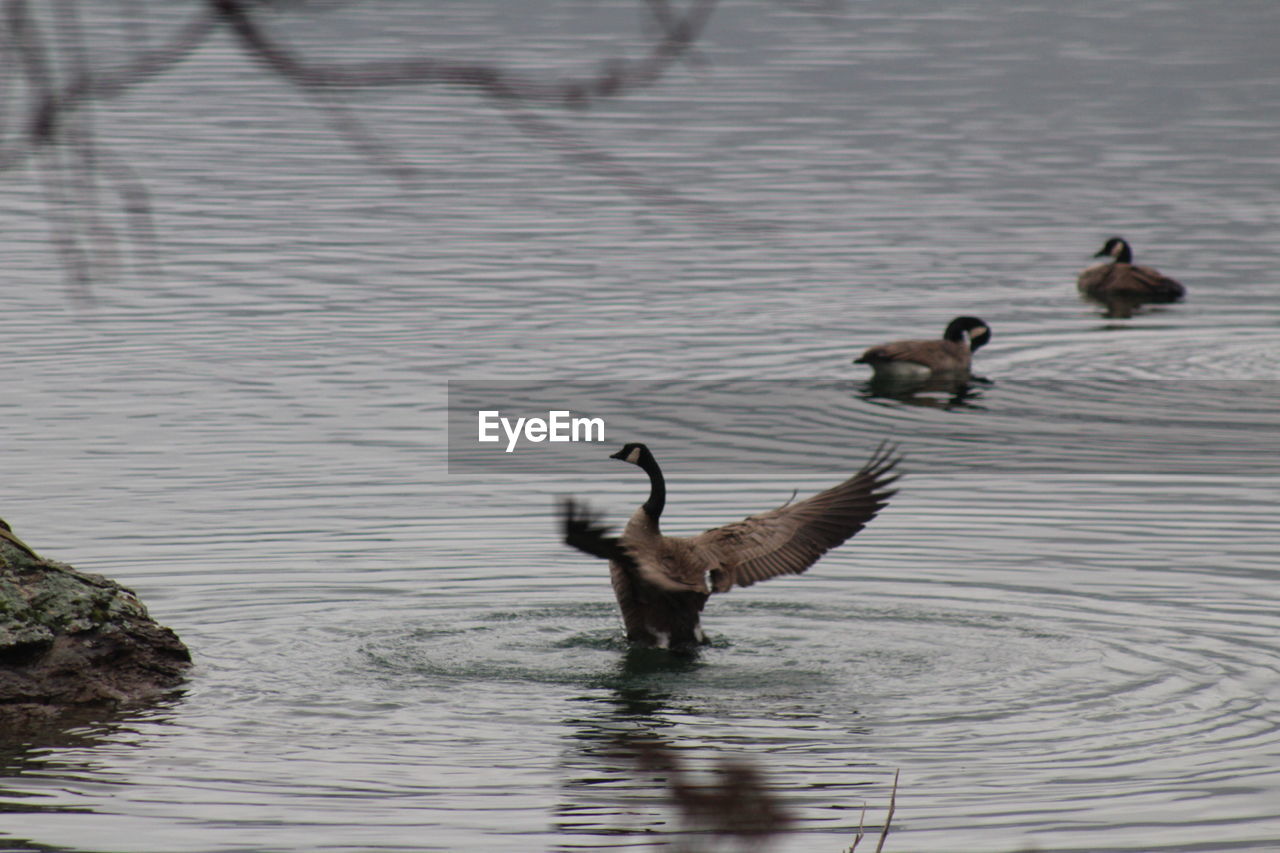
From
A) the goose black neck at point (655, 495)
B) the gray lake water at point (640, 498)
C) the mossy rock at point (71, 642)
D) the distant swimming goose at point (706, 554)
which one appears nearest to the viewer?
the gray lake water at point (640, 498)

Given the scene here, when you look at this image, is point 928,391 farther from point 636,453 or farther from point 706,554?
point 706,554

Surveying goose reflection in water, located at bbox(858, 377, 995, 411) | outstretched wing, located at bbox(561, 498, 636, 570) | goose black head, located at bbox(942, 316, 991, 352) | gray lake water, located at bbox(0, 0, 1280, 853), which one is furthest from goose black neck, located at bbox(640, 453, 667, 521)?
goose black head, located at bbox(942, 316, 991, 352)

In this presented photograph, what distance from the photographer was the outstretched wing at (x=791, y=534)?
1170 centimetres

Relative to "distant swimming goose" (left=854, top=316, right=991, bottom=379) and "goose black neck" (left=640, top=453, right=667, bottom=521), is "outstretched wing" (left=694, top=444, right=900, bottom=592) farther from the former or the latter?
"distant swimming goose" (left=854, top=316, right=991, bottom=379)

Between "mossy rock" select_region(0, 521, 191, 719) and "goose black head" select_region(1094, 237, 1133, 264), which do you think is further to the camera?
"goose black head" select_region(1094, 237, 1133, 264)

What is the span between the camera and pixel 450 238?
29.0 metres

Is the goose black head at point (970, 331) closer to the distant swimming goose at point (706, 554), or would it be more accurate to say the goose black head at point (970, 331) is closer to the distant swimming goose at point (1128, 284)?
the distant swimming goose at point (1128, 284)

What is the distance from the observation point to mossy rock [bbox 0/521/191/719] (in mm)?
10156

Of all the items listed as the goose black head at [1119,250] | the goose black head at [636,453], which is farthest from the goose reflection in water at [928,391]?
the goose black head at [636,453]

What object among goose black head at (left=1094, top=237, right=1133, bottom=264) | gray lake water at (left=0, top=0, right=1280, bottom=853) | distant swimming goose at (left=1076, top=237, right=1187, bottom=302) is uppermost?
goose black head at (left=1094, top=237, right=1133, bottom=264)

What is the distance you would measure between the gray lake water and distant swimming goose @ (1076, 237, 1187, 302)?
0.97 feet

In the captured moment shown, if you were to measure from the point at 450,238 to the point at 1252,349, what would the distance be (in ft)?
39.4

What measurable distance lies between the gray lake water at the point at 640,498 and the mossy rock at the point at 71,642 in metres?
0.32

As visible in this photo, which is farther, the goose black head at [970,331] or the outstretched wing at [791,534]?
the goose black head at [970,331]
